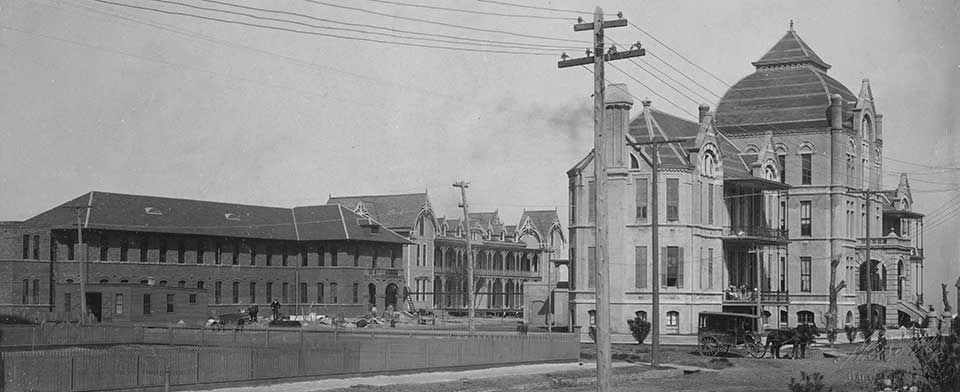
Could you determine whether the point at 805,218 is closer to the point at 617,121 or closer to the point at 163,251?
the point at 617,121

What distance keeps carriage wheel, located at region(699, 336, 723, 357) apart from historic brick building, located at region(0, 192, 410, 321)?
38.5 meters

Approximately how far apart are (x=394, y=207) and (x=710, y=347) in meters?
72.1

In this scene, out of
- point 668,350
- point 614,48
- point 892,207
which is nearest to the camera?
point 614,48

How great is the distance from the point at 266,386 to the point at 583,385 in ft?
34.5

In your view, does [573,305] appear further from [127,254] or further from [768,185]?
[127,254]

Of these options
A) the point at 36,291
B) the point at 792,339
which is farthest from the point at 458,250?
the point at 792,339

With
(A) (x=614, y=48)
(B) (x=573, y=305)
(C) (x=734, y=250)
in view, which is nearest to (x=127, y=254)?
(B) (x=573, y=305)

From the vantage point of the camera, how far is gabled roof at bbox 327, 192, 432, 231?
378ft

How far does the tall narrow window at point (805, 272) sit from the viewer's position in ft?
257

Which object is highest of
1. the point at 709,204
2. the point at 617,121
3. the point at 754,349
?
the point at 617,121

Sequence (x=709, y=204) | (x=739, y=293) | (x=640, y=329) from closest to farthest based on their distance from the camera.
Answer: (x=640, y=329)
(x=709, y=204)
(x=739, y=293)

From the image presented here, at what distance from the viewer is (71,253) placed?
253 ft

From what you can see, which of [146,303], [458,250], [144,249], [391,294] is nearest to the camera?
[146,303]

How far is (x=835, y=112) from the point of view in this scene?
7631cm
